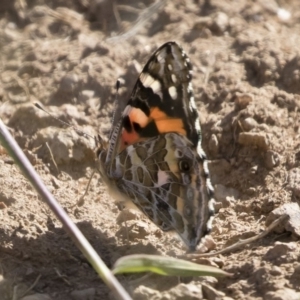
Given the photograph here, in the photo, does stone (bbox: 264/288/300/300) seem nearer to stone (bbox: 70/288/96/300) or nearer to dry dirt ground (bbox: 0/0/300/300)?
dry dirt ground (bbox: 0/0/300/300)

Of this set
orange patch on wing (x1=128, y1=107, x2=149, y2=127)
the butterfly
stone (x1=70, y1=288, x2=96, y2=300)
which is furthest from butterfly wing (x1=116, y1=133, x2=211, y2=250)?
stone (x1=70, y1=288, x2=96, y2=300)

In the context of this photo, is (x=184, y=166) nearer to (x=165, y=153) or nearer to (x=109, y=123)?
(x=165, y=153)

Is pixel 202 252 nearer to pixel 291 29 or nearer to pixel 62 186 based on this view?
pixel 62 186

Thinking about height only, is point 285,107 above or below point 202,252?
above

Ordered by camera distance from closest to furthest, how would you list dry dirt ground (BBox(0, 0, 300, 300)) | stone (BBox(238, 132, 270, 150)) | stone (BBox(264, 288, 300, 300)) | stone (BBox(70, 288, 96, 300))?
stone (BBox(264, 288, 300, 300))
stone (BBox(70, 288, 96, 300))
dry dirt ground (BBox(0, 0, 300, 300))
stone (BBox(238, 132, 270, 150))

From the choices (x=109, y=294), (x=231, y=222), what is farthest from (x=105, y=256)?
(x=231, y=222)

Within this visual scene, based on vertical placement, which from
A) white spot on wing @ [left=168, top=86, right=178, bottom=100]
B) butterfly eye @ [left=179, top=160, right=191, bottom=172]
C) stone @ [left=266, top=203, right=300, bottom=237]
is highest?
white spot on wing @ [left=168, top=86, right=178, bottom=100]
